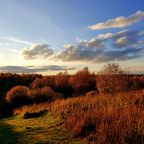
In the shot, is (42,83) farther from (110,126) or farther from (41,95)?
(110,126)

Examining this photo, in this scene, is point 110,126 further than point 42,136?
No

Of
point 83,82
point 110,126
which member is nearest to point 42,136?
point 110,126

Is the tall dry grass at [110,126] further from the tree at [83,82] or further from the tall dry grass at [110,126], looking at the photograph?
the tree at [83,82]

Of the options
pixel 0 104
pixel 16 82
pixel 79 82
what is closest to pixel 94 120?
pixel 0 104

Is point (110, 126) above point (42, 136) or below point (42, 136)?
above

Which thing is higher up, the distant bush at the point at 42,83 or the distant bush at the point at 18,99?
the distant bush at the point at 42,83

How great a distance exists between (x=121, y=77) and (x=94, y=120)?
2622 cm

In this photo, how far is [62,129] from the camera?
15656 mm

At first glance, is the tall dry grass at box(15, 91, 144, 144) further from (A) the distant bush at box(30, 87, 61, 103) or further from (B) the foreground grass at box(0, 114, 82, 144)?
(A) the distant bush at box(30, 87, 61, 103)

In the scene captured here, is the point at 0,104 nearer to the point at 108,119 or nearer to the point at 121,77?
the point at 121,77

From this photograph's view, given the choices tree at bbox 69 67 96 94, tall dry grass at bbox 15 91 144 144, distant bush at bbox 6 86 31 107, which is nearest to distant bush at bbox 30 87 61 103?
distant bush at bbox 6 86 31 107

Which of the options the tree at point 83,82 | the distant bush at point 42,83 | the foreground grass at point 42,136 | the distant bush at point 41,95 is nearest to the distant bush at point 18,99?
the distant bush at point 41,95

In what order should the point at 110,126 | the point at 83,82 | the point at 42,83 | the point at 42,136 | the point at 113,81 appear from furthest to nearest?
the point at 83,82
the point at 42,83
the point at 113,81
the point at 42,136
the point at 110,126

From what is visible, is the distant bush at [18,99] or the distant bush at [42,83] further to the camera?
the distant bush at [42,83]
